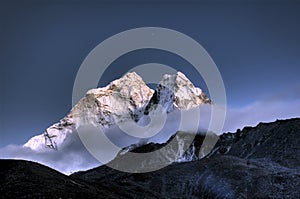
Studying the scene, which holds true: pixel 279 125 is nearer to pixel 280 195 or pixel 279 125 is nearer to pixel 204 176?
pixel 204 176

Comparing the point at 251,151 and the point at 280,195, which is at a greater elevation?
the point at 251,151

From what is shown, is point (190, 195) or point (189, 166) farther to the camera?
point (189, 166)

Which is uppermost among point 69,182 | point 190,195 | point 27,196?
point 190,195

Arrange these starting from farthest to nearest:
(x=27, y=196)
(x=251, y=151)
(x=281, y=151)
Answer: (x=251, y=151)
(x=281, y=151)
(x=27, y=196)

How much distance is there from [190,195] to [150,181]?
21.8m

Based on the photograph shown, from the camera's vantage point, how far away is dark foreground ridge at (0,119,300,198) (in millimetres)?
71438

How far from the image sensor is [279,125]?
173250mm

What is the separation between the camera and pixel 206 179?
122 metres

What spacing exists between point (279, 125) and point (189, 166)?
5337cm

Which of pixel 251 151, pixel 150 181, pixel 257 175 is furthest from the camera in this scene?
pixel 251 151

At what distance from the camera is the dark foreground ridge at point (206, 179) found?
71438 mm

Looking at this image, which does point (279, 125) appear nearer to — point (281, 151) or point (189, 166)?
point (281, 151)

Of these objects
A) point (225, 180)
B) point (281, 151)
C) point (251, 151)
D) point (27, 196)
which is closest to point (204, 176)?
point (225, 180)

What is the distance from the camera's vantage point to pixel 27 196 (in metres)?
63.3
